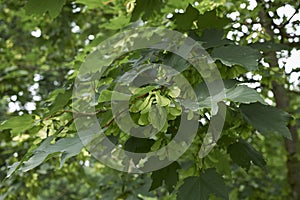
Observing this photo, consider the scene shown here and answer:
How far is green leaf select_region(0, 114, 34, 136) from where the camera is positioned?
1050 millimetres

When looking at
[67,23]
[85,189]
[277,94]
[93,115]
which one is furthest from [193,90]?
[85,189]

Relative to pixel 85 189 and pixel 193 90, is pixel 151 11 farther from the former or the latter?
pixel 85 189

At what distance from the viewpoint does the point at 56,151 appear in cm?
88

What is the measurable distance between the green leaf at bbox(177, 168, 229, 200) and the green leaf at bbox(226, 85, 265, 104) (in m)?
0.27

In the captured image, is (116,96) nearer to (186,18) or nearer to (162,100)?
(162,100)

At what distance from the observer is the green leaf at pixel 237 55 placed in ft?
3.06

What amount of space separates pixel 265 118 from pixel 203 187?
21 cm

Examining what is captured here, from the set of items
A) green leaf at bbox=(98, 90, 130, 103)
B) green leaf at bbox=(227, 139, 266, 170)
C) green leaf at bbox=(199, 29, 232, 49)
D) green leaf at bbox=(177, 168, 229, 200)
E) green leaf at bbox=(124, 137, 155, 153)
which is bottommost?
green leaf at bbox=(227, 139, 266, 170)

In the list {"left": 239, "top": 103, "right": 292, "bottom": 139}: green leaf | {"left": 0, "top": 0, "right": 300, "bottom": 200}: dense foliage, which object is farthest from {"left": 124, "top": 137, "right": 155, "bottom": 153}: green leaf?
{"left": 239, "top": 103, "right": 292, "bottom": 139}: green leaf

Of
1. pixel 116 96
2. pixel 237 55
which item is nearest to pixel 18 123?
pixel 116 96

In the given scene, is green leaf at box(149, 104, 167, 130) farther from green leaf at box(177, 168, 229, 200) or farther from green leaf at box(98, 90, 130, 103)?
green leaf at box(177, 168, 229, 200)

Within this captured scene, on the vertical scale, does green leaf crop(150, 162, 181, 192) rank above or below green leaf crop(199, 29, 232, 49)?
below

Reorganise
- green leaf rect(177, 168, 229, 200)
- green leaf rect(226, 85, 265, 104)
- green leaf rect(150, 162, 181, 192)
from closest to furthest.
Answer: green leaf rect(226, 85, 265, 104), green leaf rect(177, 168, 229, 200), green leaf rect(150, 162, 181, 192)

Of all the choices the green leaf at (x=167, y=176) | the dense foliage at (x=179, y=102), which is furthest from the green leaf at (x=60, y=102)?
the green leaf at (x=167, y=176)
